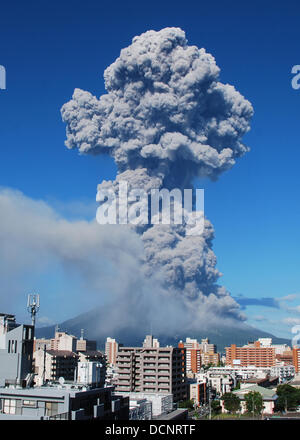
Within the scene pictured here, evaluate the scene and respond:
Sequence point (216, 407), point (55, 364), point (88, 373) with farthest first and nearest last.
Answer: point (55, 364) → point (216, 407) → point (88, 373)

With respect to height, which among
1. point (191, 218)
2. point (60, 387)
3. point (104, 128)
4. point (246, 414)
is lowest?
point (246, 414)

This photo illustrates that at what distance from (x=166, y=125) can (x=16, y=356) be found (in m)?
69.0

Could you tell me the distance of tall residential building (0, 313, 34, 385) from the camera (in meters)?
15.9

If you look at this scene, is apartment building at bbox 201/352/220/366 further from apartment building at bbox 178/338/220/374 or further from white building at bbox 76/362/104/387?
white building at bbox 76/362/104/387

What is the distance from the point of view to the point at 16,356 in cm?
1617

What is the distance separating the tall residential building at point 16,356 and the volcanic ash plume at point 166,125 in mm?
64918

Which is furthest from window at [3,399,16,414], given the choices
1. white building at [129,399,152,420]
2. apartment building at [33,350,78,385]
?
apartment building at [33,350,78,385]

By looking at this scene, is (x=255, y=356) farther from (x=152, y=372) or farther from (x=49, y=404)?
(x=49, y=404)

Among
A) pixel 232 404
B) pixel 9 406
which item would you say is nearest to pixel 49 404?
pixel 9 406

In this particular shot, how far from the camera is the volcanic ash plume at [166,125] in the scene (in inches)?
3027
